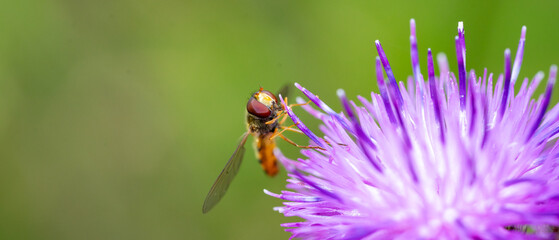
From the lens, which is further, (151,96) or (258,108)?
(151,96)

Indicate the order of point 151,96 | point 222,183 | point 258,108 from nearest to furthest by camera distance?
point 222,183 → point 258,108 → point 151,96

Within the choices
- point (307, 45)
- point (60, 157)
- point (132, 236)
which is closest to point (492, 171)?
point (307, 45)

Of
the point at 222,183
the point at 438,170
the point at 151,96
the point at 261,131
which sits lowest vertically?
the point at 222,183

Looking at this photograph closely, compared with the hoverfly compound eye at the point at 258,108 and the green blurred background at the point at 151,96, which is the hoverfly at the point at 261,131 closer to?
the hoverfly compound eye at the point at 258,108

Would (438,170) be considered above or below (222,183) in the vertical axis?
above

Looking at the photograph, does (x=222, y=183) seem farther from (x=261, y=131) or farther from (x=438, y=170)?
(x=438, y=170)

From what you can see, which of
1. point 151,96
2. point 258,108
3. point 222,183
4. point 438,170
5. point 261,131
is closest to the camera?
point 438,170

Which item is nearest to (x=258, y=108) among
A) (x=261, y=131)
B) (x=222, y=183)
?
(x=261, y=131)
